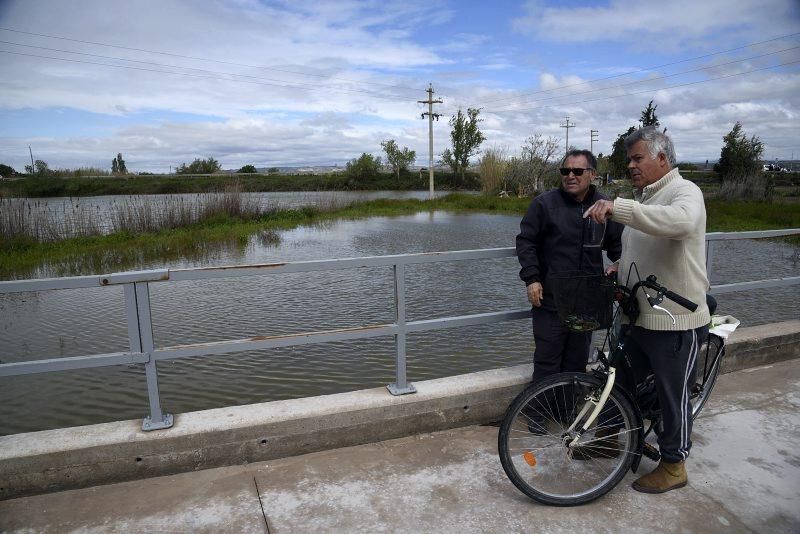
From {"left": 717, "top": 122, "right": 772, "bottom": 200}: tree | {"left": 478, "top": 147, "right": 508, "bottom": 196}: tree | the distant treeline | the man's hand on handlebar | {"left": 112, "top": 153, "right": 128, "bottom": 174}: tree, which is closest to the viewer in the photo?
the man's hand on handlebar

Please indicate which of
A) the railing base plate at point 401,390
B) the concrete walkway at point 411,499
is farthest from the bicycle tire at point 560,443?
the railing base plate at point 401,390

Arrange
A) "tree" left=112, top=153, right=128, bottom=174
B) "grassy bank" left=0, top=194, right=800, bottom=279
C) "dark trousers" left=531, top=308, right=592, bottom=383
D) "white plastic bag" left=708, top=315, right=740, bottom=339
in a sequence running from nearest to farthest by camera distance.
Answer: "white plastic bag" left=708, top=315, right=740, bottom=339, "dark trousers" left=531, top=308, right=592, bottom=383, "grassy bank" left=0, top=194, right=800, bottom=279, "tree" left=112, top=153, right=128, bottom=174

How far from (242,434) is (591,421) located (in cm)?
184

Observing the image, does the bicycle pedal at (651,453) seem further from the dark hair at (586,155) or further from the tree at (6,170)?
the tree at (6,170)

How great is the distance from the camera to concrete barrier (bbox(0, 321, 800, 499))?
2857 mm

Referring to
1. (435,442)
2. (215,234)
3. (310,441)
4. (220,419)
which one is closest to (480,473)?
(435,442)

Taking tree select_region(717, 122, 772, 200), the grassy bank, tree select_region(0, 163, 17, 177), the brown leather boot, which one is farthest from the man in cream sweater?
tree select_region(0, 163, 17, 177)

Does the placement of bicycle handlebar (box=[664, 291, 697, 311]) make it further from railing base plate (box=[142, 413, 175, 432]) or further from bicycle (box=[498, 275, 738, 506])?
railing base plate (box=[142, 413, 175, 432])

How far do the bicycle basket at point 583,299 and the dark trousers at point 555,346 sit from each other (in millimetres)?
484

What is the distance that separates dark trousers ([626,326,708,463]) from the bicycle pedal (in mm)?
72

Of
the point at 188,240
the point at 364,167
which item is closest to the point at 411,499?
the point at 188,240

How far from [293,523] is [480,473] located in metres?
1.02

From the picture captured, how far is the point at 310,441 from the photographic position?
323cm

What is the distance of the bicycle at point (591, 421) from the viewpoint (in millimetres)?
2682
